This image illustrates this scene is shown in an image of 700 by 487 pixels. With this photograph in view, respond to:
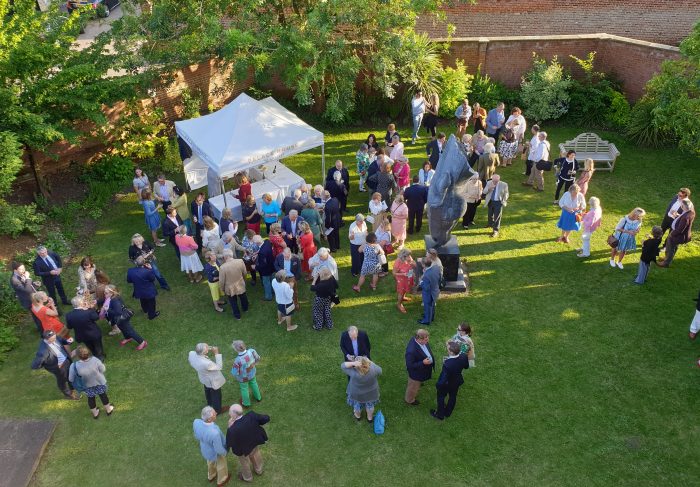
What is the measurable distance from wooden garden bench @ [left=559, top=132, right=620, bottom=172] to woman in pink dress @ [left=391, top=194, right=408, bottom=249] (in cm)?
579

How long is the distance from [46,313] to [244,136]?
5332 millimetres

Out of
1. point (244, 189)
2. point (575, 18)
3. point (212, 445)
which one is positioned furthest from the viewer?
point (575, 18)

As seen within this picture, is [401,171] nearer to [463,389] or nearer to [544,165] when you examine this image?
[544,165]

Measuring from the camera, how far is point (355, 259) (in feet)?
37.8

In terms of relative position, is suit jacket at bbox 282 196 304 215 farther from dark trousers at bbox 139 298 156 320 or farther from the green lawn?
dark trousers at bbox 139 298 156 320

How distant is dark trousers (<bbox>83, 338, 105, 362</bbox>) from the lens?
32.0 feet

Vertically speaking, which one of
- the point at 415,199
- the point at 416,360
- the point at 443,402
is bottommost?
the point at 443,402

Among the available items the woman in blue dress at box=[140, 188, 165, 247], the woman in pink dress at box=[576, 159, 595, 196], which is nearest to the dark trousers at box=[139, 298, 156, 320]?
the woman in blue dress at box=[140, 188, 165, 247]

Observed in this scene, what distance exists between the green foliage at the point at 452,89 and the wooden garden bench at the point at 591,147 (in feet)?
11.5

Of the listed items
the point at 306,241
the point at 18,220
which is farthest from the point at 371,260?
the point at 18,220

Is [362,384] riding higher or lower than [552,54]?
lower

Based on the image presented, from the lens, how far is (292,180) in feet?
45.4

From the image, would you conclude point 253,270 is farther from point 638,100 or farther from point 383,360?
point 638,100

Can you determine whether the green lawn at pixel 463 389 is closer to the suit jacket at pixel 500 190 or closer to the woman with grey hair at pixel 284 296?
the woman with grey hair at pixel 284 296
